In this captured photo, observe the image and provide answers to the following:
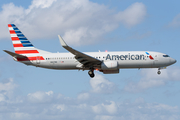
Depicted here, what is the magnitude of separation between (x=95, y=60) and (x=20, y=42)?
16.0m

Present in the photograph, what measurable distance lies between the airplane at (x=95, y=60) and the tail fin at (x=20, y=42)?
0.52 meters

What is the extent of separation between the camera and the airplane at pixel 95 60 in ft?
181

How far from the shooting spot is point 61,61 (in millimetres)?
56500

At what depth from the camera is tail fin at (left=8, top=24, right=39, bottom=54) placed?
2338 inches

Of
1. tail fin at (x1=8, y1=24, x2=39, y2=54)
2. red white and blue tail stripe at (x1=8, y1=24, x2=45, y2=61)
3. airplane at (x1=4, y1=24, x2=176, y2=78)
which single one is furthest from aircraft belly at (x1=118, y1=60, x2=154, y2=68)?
tail fin at (x1=8, y1=24, x2=39, y2=54)

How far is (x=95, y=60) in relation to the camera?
5500cm

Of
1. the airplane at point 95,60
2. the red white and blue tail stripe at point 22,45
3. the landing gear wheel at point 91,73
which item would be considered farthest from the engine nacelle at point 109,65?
the red white and blue tail stripe at point 22,45

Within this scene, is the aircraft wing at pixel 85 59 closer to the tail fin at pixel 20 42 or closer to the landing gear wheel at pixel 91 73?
the landing gear wheel at pixel 91 73

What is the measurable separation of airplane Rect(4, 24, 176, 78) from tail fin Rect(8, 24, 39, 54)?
1.71 ft

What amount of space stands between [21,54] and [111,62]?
1746cm

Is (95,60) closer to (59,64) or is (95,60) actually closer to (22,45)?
(59,64)

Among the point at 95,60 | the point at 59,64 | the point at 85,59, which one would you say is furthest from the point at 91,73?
the point at 59,64

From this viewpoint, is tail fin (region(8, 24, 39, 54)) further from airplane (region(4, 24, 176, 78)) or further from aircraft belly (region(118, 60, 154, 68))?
aircraft belly (region(118, 60, 154, 68))

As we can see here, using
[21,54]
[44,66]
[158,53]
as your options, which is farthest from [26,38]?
[158,53]
